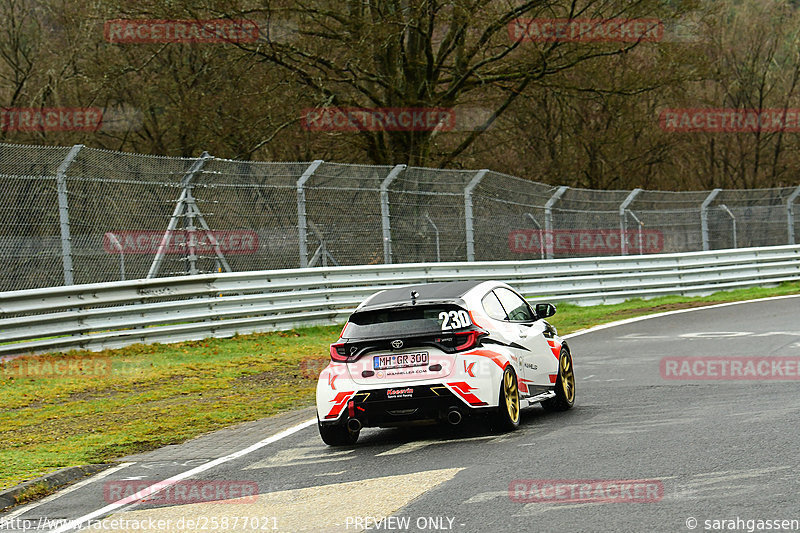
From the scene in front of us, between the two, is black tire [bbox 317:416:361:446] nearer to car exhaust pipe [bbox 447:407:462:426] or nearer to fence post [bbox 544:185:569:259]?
car exhaust pipe [bbox 447:407:462:426]

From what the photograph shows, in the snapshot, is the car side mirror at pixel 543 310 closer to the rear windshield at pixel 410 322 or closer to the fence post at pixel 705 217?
the rear windshield at pixel 410 322

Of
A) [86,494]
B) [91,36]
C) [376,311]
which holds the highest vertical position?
[91,36]

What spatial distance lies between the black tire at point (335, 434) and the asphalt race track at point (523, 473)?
0.44ft

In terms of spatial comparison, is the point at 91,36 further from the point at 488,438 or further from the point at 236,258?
the point at 488,438

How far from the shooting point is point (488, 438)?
897cm

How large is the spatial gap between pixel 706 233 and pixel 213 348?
16161mm

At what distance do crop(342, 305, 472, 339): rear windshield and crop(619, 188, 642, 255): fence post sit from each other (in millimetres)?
17584

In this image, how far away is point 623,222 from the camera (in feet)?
86.4

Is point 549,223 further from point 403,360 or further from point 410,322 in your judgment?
point 403,360

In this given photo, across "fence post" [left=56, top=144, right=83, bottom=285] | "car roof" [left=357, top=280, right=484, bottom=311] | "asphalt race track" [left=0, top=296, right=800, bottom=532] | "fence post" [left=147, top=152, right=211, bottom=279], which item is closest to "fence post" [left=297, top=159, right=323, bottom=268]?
"fence post" [left=147, top=152, right=211, bottom=279]

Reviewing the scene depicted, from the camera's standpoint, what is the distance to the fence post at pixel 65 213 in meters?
15.4

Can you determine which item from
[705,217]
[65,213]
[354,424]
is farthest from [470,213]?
[354,424]

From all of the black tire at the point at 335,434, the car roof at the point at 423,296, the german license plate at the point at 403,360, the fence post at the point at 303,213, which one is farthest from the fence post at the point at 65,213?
the german license plate at the point at 403,360

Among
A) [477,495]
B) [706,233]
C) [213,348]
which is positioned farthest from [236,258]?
[706,233]
